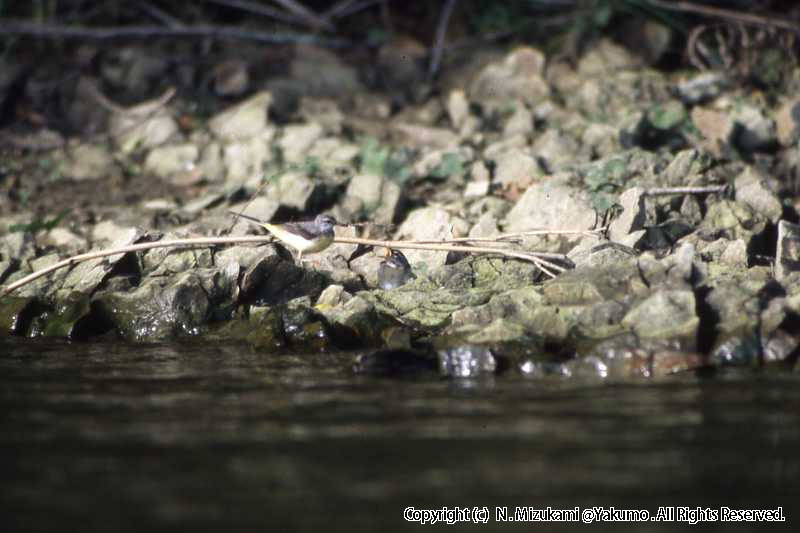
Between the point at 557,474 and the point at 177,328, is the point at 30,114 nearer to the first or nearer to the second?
the point at 177,328

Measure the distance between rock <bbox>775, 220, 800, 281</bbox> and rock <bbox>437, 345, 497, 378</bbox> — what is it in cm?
204

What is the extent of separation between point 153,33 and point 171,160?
1846mm

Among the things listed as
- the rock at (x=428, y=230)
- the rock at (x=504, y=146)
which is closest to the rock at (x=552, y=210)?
the rock at (x=428, y=230)

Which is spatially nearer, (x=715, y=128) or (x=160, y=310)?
(x=160, y=310)

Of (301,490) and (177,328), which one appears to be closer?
(301,490)

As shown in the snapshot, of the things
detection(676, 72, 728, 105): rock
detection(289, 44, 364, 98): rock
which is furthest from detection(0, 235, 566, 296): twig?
detection(289, 44, 364, 98): rock

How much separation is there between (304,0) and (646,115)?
4.57 meters

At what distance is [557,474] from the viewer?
460cm

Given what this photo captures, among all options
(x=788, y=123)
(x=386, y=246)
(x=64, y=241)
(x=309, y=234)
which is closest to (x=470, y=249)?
(x=386, y=246)

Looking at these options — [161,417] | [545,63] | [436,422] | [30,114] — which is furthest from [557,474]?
[30,114]

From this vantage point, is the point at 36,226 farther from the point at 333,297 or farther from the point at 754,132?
the point at 754,132

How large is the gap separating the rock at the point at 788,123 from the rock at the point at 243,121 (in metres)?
4.71

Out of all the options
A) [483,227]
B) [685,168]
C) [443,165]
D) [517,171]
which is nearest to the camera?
[483,227]

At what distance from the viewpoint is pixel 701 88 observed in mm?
11016
